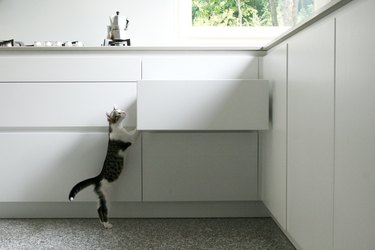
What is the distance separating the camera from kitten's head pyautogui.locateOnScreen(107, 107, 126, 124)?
2.04 meters

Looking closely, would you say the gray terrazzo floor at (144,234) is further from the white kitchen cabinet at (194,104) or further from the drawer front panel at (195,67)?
the drawer front panel at (195,67)

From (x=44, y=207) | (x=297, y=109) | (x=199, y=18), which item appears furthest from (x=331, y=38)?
(x=199, y=18)

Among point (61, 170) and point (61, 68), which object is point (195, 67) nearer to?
point (61, 68)

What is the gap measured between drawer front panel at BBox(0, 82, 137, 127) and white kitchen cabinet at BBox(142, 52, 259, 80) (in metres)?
0.24

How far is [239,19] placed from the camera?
2.89 metres

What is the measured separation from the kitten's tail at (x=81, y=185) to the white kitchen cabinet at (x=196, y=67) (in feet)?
1.79

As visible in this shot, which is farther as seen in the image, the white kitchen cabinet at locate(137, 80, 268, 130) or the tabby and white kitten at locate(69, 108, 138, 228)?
the tabby and white kitten at locate(69, 108, 138, 228)

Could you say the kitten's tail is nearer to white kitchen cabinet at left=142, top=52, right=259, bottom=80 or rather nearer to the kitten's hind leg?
the kitten's hind leg

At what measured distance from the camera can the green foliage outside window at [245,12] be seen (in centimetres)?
A: 286

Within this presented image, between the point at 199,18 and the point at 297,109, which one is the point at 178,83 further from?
the point at 199,18

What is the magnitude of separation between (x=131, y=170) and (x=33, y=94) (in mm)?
600

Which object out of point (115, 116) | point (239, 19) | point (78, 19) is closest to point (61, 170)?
point (115, 116)

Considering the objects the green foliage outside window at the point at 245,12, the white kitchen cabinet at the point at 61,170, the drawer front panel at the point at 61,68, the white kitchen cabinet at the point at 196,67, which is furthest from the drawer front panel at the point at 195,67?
the green foliage outside window at the point at 245,12

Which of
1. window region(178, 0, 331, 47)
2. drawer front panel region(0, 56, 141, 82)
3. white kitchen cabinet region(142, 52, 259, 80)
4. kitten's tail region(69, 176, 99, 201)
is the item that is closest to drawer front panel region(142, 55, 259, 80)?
white kitchen cabinet region(142, 52, 259, 80)
